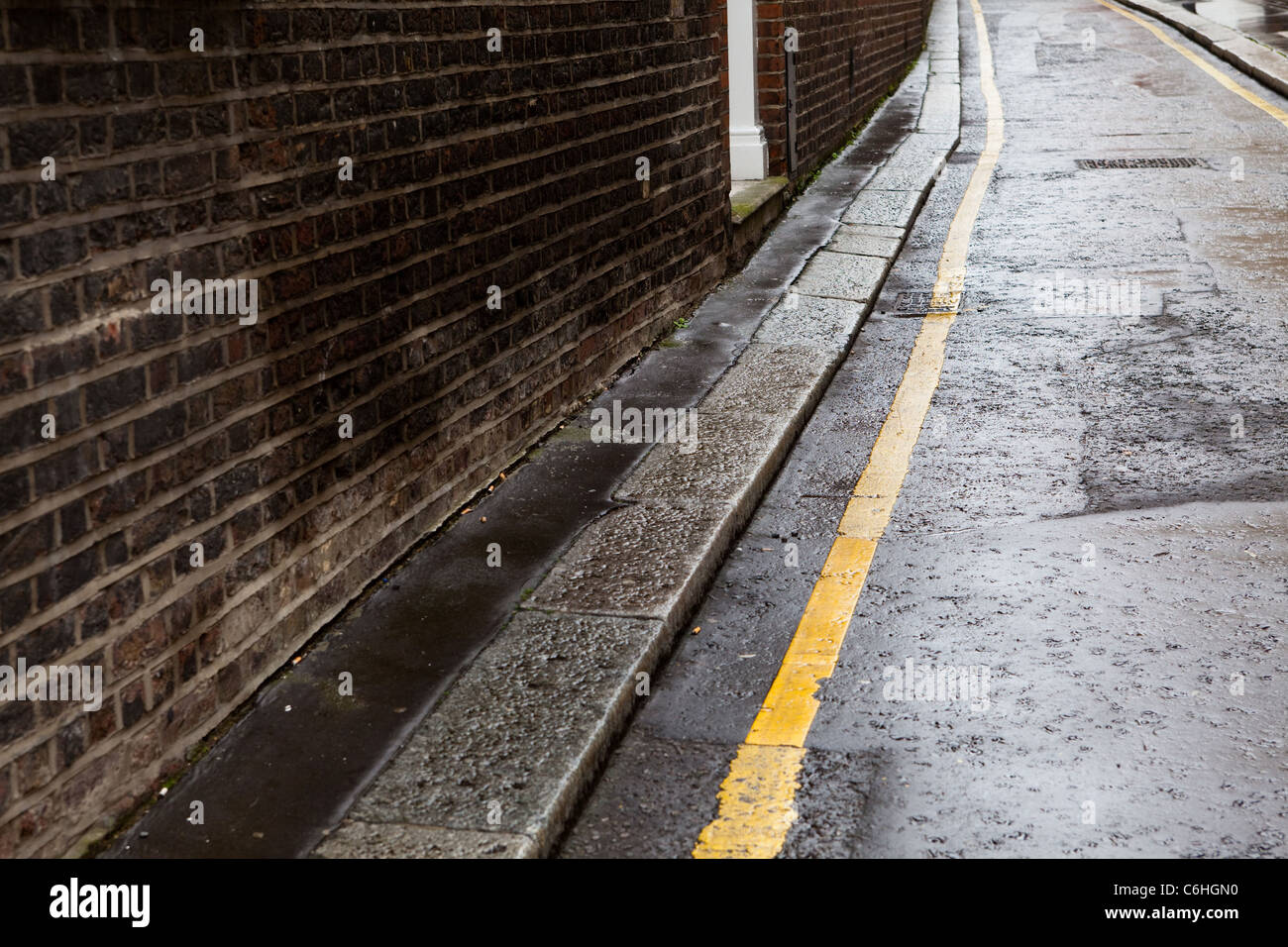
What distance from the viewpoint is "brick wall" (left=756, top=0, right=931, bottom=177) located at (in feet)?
35.4

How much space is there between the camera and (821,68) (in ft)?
40.2

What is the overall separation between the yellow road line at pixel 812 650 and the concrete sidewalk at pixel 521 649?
35cm

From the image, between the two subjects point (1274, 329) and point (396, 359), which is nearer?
point (396, 359)

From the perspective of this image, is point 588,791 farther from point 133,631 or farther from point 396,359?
point 396,359

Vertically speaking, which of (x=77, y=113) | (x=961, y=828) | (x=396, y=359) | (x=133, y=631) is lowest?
(x=961, y=828)

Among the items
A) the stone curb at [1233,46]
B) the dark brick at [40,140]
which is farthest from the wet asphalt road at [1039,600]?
the stone curb at [1233,46]

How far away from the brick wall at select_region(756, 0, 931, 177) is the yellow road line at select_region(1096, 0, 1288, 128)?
4192mm

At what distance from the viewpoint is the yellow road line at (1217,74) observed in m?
15.8

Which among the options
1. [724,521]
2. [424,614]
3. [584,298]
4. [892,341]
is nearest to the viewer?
[424,614]

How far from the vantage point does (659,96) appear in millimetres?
7203

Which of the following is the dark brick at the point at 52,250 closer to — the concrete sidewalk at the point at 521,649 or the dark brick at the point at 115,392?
the dark brick at the point at 115,392

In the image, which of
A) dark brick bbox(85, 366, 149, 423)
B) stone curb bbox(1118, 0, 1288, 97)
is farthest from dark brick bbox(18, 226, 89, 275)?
stone curb bbox(1118, 0, 1288, 97)
